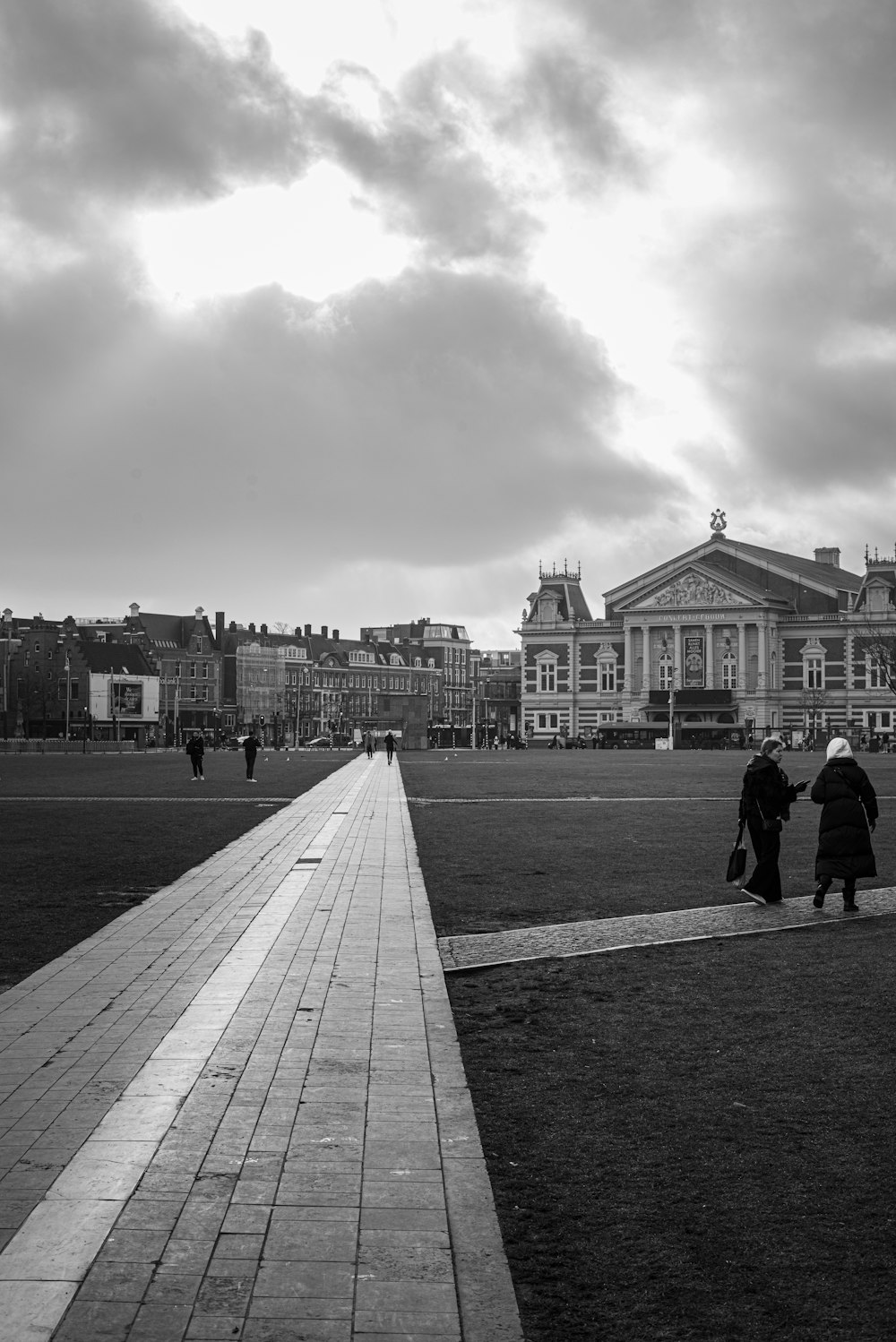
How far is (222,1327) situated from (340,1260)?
64 centimetres

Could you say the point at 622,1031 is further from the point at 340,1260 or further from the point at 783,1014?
the point at 340,1260

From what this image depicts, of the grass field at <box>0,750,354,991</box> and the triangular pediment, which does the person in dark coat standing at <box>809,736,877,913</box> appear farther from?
the triangular pediment

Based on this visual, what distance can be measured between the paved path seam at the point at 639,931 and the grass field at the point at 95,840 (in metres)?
3.65

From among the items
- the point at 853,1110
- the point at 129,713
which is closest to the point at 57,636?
the point at 129,713

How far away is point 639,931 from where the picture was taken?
13617mm

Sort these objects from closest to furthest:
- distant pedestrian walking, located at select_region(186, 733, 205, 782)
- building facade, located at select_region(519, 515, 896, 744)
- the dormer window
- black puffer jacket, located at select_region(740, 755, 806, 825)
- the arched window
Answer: black puffer jacket, located at select_region(740, 755, 806, 825)
distant pedestrian walking, located at select_region(186, 733, 205, 782)
building facade, located at select_region(519, 515, 896, 744)
the arched window
the dormer window

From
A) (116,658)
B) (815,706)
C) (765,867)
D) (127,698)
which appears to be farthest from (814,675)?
(765,867)

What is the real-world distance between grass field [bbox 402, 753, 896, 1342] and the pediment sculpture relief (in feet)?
352

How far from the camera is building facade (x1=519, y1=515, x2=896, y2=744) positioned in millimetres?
119562

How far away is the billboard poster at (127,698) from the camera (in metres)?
136

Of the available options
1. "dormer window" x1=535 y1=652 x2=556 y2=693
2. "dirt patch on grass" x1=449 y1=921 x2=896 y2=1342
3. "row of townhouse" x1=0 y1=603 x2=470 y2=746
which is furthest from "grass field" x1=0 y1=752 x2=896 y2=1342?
"dormer window" x1=535 y1=652 x2=556 y2=693

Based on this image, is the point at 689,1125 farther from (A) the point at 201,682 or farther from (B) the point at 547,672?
(A) the point at 201,682

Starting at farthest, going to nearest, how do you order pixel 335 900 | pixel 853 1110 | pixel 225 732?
1. pixel 225 732
2. pixel 335 900
3. pixel 853 1110

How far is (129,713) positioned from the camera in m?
138
